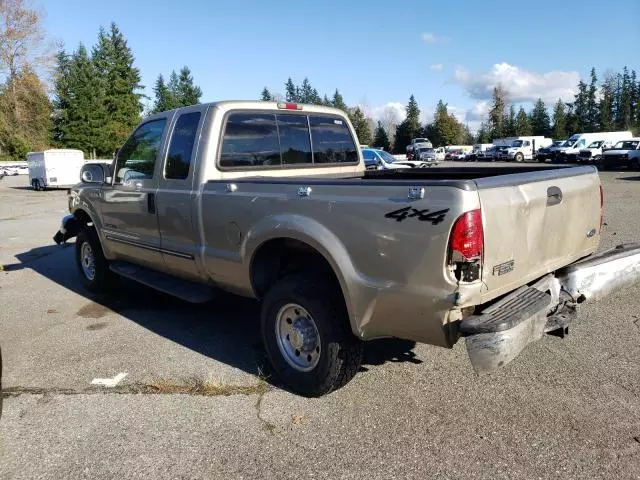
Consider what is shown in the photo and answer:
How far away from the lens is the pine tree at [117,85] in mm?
65438

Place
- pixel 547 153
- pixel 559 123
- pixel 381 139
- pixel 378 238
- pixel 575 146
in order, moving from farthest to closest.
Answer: pixel 381 139
pixel 559 123
pixel 547 153
pixel 575 146
pixel 378 238

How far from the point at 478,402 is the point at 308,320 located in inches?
49.0

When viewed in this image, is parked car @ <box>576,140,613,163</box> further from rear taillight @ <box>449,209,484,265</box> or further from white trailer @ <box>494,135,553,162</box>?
rear taillight @ <box>449,209,484,265</box>

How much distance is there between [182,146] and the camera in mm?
4711

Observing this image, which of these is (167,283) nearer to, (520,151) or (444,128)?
(520,151)

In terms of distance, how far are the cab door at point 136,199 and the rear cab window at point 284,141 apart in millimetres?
792

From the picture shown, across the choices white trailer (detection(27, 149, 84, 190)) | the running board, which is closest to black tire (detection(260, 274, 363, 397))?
the running board

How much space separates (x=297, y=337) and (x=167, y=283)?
183cm

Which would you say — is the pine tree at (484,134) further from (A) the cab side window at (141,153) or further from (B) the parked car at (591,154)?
(A) the cab side window at (141,153)

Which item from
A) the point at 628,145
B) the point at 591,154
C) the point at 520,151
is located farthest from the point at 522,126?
the point at 628,145

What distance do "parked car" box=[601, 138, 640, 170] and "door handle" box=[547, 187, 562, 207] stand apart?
1324 inches

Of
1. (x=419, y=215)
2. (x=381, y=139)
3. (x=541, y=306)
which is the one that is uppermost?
(x=381, y=139)

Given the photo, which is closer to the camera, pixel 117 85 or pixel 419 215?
pixel 419 215

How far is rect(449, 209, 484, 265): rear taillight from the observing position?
110 inches
